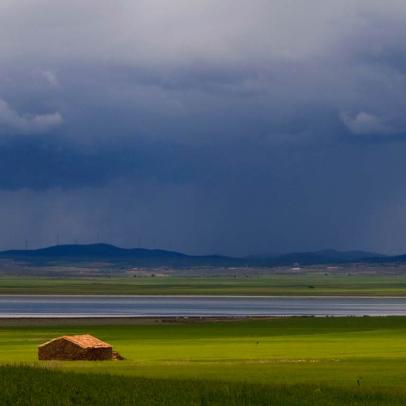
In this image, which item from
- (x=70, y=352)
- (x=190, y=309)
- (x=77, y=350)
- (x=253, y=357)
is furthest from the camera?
(x=190, y=309)

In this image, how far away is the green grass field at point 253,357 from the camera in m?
33.0

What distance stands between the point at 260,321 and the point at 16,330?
2322 centimetres

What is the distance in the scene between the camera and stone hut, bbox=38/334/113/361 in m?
46.5

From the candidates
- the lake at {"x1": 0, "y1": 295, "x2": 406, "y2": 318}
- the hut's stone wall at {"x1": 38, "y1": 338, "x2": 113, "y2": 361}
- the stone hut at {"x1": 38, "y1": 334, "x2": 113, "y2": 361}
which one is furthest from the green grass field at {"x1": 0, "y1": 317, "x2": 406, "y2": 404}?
the lake at {"x1": 0, "y1": 295, "x2": 406, "y2": 318}

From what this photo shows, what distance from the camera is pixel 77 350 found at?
46594mm

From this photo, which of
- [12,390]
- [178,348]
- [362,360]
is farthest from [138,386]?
[178,348]

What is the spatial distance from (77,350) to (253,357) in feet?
26.1

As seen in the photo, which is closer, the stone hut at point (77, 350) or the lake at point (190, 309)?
the stone hut at point (77, 350)

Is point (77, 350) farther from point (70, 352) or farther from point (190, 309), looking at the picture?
point (190, 309)

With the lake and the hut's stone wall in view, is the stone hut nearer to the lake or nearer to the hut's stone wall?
the hut's stone wall

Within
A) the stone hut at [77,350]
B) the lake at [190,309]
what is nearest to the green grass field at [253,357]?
the stone hut at [77,350]

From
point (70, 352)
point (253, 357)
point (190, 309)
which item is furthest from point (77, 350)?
point (190, 309)

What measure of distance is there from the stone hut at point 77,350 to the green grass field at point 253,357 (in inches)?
65.9

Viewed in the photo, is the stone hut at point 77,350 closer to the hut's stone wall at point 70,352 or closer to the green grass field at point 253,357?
the hut's stone wall at point 70,352
